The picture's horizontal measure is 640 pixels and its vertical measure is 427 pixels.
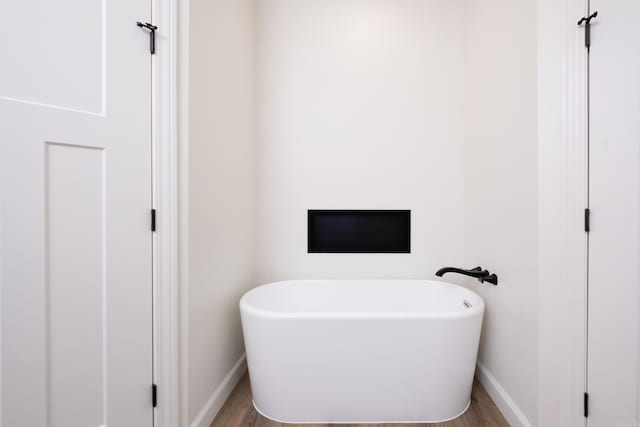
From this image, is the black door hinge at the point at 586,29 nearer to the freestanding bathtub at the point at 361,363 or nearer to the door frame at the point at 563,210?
the door frame at the point at 563,210

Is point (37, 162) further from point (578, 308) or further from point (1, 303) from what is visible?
point (578, 308)

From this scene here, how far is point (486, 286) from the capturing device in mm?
1678

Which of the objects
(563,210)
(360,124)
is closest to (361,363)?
(563,210)

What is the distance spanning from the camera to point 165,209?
44.2 inches

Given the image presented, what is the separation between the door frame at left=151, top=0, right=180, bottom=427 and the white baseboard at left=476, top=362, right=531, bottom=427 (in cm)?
162

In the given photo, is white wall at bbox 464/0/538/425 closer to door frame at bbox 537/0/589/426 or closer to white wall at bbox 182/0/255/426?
door frame at bbox 537/0/589/426

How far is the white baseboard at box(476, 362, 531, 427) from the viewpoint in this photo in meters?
1.32

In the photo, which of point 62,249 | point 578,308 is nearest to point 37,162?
point 62,249

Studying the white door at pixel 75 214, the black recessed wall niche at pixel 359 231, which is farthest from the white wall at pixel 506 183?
the white door at pixel 75 214

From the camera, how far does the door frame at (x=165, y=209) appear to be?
1108mm

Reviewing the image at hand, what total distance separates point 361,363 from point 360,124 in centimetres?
163

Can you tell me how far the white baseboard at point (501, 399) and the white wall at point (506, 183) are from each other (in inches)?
1.2

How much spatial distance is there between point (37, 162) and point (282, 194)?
1406 mm

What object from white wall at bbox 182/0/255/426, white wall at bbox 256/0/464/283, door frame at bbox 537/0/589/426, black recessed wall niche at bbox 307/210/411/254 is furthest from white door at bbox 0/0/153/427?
door frame at bbox 537/0/589/426
